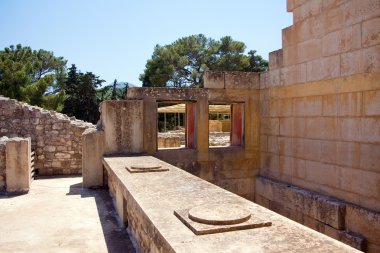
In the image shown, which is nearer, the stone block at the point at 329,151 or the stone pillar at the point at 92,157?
the stone block at the point at 329,151

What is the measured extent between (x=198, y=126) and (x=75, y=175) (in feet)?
14.3

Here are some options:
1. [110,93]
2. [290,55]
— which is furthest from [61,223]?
[110,93]

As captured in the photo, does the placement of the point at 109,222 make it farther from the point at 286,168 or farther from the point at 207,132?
the point at 286,168

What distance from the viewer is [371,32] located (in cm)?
442

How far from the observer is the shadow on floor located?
4043 mm

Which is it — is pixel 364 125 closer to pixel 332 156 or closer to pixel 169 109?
pixel 332 156

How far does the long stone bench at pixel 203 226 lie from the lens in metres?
2.13

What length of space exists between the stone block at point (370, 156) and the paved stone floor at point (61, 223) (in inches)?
130

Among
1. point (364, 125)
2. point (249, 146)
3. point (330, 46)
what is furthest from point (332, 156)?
point (249, 146)

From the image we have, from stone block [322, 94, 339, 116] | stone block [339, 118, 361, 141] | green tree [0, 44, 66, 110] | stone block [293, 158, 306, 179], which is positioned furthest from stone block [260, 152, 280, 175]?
green tree [0, 44, 66, 110]

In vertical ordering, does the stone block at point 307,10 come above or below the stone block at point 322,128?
above

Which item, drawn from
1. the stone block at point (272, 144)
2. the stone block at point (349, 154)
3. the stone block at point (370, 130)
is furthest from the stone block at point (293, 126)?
the stone block at point (370, 130)

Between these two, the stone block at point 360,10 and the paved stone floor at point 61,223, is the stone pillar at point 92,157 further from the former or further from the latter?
the stone block at point 360,10

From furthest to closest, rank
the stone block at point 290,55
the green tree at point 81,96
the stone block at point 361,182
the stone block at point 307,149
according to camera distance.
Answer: the green tree at point 81,96 → the stone block at point 290,55 → the stone block at point 307,149 → the stone block at point 361,182
